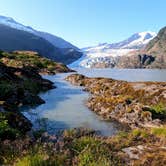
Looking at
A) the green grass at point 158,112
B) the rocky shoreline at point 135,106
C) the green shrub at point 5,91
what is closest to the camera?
the rocky shoreline at point 135,106

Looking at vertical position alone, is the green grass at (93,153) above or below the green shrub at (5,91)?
below

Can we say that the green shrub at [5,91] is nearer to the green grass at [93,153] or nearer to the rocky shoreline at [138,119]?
the rocky shoreline at [138,119]

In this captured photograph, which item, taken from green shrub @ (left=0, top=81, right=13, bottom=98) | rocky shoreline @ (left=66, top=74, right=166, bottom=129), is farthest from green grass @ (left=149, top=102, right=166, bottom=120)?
green shrub @ (left=0, top=81, right=13, bottom=98)

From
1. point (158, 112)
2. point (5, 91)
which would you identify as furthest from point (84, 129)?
point (5, 91)

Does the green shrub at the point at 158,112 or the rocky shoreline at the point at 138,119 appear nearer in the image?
the rocky shoreline at the point at 138,119

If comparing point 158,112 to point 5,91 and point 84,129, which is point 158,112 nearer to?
point 84,129

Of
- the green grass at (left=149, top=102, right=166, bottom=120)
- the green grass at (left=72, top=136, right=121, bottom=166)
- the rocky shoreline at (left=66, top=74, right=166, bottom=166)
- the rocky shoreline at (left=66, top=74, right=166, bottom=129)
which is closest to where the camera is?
the green grass at (left=72, top=136, right=121, bottom=166)

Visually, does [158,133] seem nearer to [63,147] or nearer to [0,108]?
[63,147]

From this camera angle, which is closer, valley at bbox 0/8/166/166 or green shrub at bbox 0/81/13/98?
valley at bbox 0/8/166/166

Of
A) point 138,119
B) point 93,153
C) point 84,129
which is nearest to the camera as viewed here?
point 93,153

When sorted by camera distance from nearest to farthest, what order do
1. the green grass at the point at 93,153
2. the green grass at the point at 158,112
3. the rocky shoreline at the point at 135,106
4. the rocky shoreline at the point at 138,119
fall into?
the green grass at the point at 93,153
the rocky shoreline at the point at 138,119
the rocky shoreline at the point at 135,106
the green grass at the point at 158,112

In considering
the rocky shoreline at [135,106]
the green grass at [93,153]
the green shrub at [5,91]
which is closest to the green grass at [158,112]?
the rocky shoreline at [135,106]

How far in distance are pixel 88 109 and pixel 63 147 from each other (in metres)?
17.9

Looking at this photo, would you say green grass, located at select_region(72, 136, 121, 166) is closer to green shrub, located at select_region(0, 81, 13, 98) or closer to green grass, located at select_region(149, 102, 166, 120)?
green grass, located at select_region(149, 102, 166, 120)
